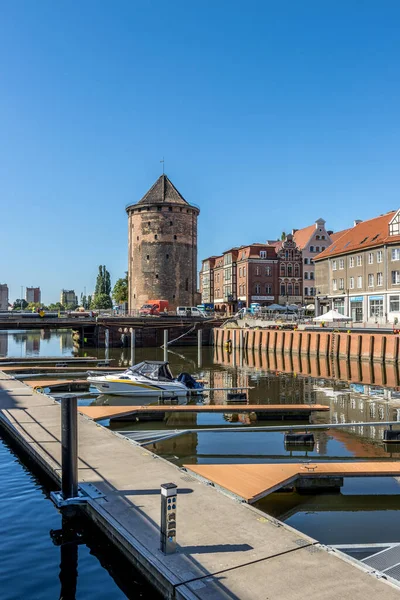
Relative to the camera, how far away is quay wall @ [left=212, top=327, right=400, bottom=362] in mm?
42844

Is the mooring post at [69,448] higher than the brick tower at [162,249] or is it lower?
lower

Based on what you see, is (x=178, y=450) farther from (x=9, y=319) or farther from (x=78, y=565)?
(x=9, y=319)

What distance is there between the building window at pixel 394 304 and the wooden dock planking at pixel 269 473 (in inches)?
1763

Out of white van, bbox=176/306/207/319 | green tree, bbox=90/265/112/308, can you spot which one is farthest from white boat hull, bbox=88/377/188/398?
green tree, bbox=90/265/112/308

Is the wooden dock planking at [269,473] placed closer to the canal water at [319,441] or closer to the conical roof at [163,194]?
the canal water at [319,441]

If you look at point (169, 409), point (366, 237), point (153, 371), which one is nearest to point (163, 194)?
point (366, 237)

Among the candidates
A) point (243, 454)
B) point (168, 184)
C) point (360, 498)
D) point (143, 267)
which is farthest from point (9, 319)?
point (360, 498)

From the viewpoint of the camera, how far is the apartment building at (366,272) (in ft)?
184

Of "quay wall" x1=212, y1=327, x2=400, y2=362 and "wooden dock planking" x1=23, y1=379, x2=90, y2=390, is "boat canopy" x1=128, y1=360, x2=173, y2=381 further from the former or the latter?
"quay wall" x1=212, y1=327, x2=400, y2=362

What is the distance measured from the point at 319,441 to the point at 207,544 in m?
11.0

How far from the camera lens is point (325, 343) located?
48.6 metres

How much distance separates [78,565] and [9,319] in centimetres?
5008

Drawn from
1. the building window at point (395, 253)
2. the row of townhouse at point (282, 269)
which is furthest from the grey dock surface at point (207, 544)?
the row of townhouse at point (282, 269)

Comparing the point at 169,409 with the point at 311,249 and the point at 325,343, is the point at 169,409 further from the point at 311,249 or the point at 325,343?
the point at 311,249
